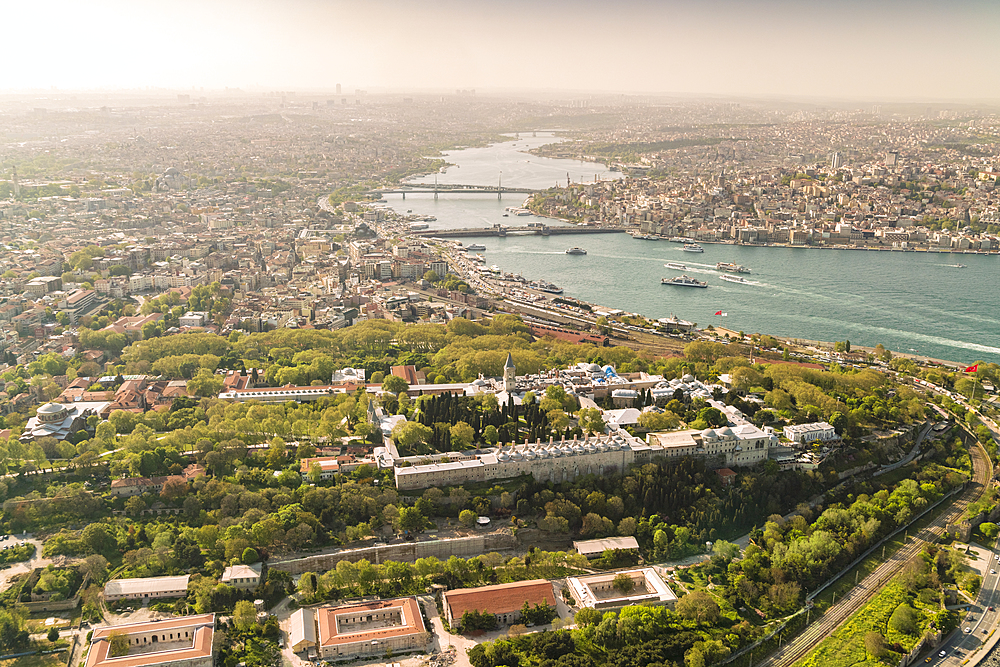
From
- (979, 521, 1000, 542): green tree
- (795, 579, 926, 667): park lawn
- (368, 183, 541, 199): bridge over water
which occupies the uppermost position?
(368, 183, 541, 199): bridge over water

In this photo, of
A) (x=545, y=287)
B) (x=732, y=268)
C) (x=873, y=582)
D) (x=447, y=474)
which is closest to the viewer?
(x=873, y=582)

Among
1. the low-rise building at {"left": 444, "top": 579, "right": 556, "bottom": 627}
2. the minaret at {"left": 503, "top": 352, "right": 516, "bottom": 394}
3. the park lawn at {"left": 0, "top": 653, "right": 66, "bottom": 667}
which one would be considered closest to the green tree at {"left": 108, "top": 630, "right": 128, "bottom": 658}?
the park lawn at {"left": 0, "top": 653, "right": 66, "bottom": 667}

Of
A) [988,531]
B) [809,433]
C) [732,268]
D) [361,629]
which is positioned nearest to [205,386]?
[361,629]

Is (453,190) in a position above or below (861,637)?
above

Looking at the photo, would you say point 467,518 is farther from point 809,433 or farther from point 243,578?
point 809,433

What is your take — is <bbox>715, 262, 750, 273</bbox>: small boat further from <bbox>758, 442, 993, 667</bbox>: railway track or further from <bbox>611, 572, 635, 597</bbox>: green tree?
<bbox>611, 572, 635, 597</bbox>: green tree
